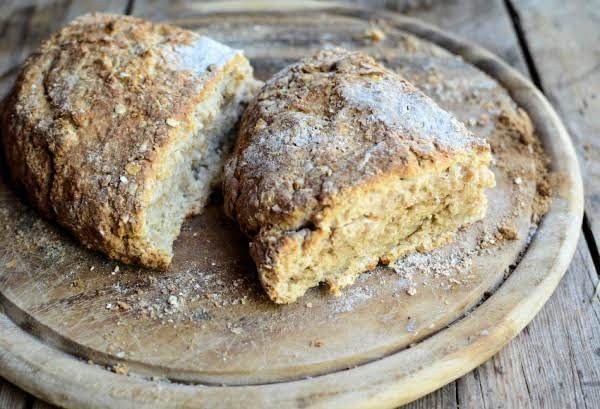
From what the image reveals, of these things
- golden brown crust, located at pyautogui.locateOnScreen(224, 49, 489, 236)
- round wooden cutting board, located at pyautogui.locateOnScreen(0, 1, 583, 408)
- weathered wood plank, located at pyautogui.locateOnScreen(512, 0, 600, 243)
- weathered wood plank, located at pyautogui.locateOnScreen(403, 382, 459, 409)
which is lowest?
weathered wood plank, located at pyautogui.locateOnScreen(403, 382, 459, 409)

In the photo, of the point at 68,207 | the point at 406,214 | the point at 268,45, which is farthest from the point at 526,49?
the point at 68,207

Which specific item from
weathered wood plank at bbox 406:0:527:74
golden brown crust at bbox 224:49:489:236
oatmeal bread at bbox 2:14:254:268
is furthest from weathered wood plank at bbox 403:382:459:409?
weathered wood plank at bbox 406:0:527:74

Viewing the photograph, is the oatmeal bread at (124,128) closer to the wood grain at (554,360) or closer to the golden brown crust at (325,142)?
the golden brown crust at (325,142)

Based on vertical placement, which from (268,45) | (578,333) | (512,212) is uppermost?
(268,45)

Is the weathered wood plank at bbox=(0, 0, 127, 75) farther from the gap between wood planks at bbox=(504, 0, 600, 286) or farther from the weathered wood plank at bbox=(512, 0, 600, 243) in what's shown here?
the weathered wood plank at bbox=(512, 0, 600, 243)

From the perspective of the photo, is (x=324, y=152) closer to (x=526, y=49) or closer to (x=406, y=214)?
(x=406, y=214)

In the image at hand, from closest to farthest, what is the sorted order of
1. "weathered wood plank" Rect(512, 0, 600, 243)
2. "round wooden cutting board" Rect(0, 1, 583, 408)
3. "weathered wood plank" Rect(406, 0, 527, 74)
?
"round wooden cutting board" Rect(0, 1, 583, 408)
"weathered wood plank" Rect(512, 0, 600, 243)
"weathered wood plank" Rect(406, 0, 527, 74)
